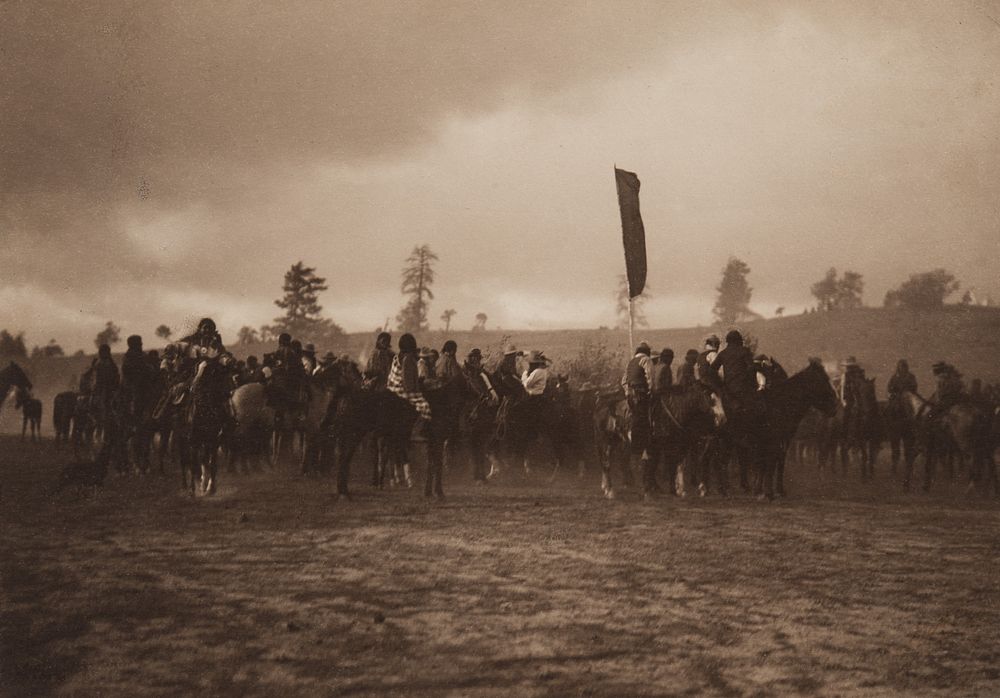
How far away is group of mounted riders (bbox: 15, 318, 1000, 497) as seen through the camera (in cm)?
1150

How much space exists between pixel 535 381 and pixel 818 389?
5758mm

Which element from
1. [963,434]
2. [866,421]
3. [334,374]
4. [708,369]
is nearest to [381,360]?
[334,374]

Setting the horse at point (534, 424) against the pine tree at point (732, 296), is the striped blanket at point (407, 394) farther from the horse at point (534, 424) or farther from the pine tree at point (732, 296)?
the pine tree at point (732, 296)

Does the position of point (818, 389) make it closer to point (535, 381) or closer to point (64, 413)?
point (535, 381)

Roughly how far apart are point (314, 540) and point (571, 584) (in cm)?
311

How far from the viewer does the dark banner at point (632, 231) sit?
13.6 m

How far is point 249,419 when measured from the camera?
1262 cm

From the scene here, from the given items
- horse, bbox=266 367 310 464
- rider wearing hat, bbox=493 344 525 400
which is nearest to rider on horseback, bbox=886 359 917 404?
rider wearing hat, bbox=493 344 525 400

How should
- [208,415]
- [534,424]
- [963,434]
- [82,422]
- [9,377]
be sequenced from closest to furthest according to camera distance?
[208,415] < [9,377] < [963,434] < [534,424] < [82,422]

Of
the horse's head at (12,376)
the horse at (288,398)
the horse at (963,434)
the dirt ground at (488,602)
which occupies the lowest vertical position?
the dirt ground at (488,602)

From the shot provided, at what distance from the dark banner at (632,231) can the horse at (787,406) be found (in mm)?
3069

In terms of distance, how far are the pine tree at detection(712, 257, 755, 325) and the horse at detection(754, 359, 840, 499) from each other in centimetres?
4425

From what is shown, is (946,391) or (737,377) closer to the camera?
(737,377)

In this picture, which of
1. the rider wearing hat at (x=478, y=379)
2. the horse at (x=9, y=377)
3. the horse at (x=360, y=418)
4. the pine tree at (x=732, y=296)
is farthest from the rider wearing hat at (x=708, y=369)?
the pine tree at (x=732, y=296)
